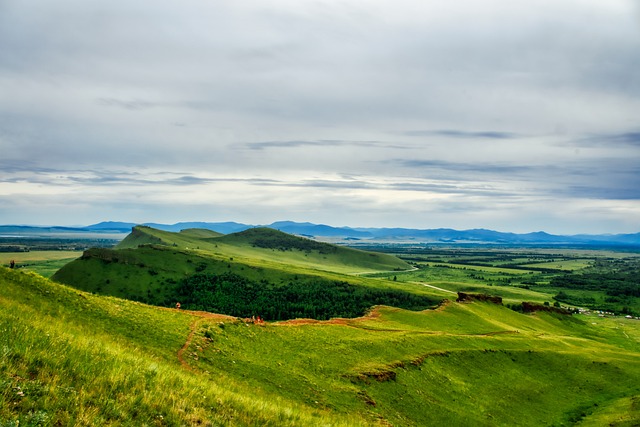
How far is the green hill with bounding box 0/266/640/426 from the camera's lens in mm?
14422

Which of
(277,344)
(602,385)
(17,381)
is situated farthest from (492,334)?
(17,381)

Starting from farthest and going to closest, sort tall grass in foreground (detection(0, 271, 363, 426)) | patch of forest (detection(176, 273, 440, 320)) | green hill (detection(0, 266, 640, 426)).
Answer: patch of forest (detection(176, 273, 440, 320))
green hill (detection(0, 266, 640, 426))
tall grass in foreground (detection(0, 271, 363, 426))

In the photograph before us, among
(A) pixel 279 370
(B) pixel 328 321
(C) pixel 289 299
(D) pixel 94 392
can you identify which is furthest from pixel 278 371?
(C) pixel 289 299

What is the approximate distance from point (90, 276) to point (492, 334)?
570ft

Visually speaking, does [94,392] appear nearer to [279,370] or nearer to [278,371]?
[278,371]

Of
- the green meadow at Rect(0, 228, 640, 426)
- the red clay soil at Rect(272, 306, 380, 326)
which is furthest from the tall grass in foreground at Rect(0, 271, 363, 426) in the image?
the red clay soil at Rect(272, 306, 380, 326)

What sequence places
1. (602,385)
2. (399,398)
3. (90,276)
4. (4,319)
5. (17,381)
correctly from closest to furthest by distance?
(17,381) < (4,319) < (399,398) < (602,385) < (90,276)

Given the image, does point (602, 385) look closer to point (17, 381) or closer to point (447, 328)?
point (447, 328)

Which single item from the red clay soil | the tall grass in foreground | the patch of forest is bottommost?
the patch of forest

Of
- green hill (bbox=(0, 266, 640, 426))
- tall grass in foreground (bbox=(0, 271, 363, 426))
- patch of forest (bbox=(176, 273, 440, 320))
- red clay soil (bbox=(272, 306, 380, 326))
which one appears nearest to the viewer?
tall grass in foreground (bbox=(0, 271, 363, 426))

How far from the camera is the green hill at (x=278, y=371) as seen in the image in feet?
47.3

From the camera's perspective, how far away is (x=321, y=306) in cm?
16188

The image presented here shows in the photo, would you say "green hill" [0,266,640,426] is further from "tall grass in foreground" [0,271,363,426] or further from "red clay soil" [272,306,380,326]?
"red clay soil" [272,306,380,326]

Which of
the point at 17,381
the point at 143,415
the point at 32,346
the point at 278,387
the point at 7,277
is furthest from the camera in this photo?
the point at 7,277
